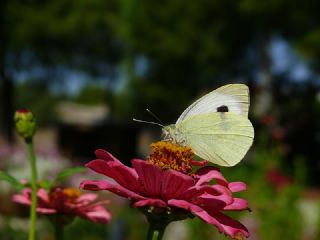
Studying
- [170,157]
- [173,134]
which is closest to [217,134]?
[173,134]

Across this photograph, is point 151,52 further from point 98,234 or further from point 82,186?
point 82,186

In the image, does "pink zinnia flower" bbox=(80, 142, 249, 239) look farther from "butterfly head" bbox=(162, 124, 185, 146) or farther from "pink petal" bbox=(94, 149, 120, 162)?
"butterfly head" bbox=(162, 124, 185, 146)

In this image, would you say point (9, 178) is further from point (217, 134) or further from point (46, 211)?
point (217, 134)

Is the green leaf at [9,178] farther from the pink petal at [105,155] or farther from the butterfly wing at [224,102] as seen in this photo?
the butterfly wing at [224,102]

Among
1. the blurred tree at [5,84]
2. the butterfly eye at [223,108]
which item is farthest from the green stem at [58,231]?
the blurred tree at [5,84]

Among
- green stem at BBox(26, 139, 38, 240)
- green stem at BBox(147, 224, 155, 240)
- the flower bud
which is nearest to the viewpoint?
green stem at BBox(147, 224, 155, 240)

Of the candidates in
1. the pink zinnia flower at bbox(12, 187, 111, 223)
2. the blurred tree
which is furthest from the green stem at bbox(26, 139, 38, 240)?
the blurred tree
